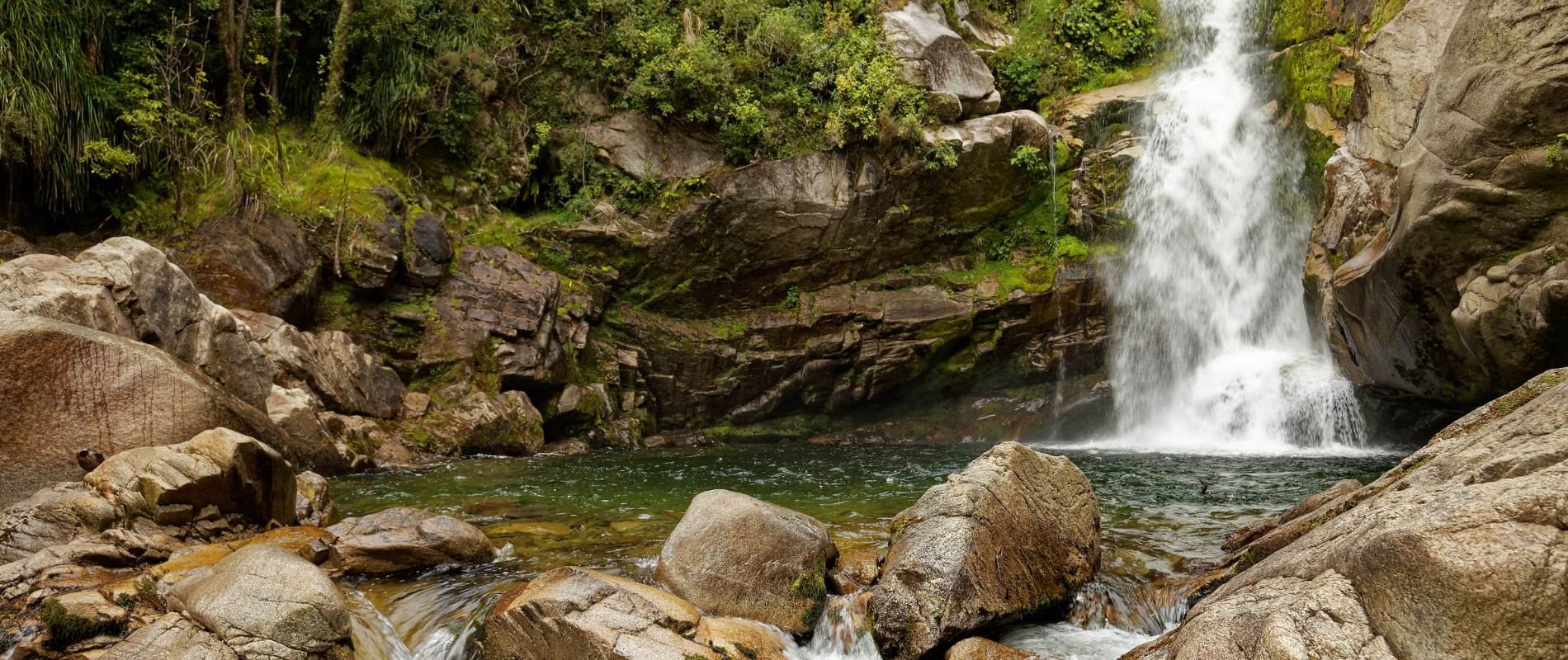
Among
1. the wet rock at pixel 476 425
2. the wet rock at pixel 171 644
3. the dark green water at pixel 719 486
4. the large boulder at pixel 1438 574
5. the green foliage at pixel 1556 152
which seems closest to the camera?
the large boulder at pixel 1438 574

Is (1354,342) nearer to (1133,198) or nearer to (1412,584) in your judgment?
(1133,198)

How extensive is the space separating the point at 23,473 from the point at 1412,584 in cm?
933

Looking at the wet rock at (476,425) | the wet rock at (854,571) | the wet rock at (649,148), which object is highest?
the wet rock at (649,148)

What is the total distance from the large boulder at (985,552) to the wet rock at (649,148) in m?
13.2

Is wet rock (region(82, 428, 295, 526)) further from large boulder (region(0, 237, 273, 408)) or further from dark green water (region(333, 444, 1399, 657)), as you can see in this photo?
large boulder (region(0, 237, 273, 408))

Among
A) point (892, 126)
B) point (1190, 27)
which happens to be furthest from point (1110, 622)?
point (1190, 27)

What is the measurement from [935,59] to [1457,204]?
11.8m

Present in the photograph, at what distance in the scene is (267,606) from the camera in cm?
475

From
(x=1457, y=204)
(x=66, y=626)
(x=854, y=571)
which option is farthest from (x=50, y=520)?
(x=1457, y=204)

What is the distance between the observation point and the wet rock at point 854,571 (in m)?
6.32

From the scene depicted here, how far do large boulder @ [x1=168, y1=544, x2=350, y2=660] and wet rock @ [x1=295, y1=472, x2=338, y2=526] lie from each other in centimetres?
275

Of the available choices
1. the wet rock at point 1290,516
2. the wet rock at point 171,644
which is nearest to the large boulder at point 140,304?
the wet rock at point 171,644

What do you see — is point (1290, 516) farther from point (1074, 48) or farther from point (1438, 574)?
point (1074, 48)

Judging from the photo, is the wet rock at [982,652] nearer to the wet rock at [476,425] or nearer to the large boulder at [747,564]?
the large boulder at [747,564]
